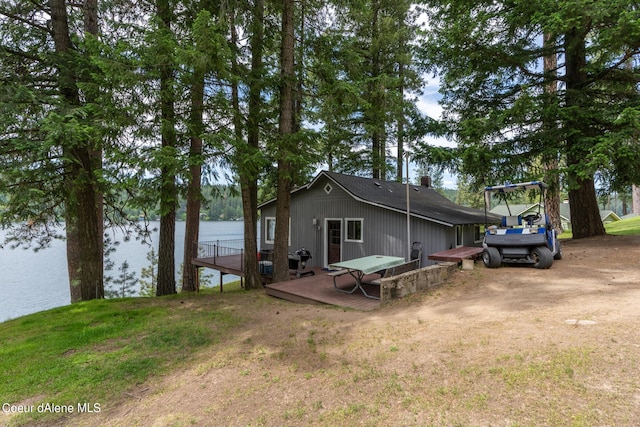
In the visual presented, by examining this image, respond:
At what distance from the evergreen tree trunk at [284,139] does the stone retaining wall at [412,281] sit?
3.43 m

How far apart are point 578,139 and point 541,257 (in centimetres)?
474

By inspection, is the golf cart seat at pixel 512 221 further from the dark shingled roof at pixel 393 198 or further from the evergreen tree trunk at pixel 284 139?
the evergreen tree trunk at pixel 284 139

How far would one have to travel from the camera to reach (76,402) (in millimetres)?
3424

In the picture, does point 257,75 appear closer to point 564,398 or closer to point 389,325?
point 389,325

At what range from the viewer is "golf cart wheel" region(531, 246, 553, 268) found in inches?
292

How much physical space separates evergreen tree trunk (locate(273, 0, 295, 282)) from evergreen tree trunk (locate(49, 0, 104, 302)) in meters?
4.54

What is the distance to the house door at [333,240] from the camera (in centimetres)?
1193

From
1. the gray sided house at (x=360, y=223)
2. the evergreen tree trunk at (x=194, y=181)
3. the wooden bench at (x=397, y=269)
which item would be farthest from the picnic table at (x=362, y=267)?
the evergreen tree trunk at (x=194, y=181)

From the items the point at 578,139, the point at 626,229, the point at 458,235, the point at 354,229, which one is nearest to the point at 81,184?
the point at 354,229

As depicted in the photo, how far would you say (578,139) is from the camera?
9.52 metres

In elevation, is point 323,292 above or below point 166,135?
below

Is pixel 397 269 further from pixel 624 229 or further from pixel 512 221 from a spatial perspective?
pixel 624 229

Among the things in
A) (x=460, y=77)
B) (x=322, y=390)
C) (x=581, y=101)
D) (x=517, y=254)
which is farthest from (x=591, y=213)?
(x=322, y=390)

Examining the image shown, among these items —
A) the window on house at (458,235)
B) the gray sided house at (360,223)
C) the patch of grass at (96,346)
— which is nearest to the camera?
the patch of grass at (96,346)
